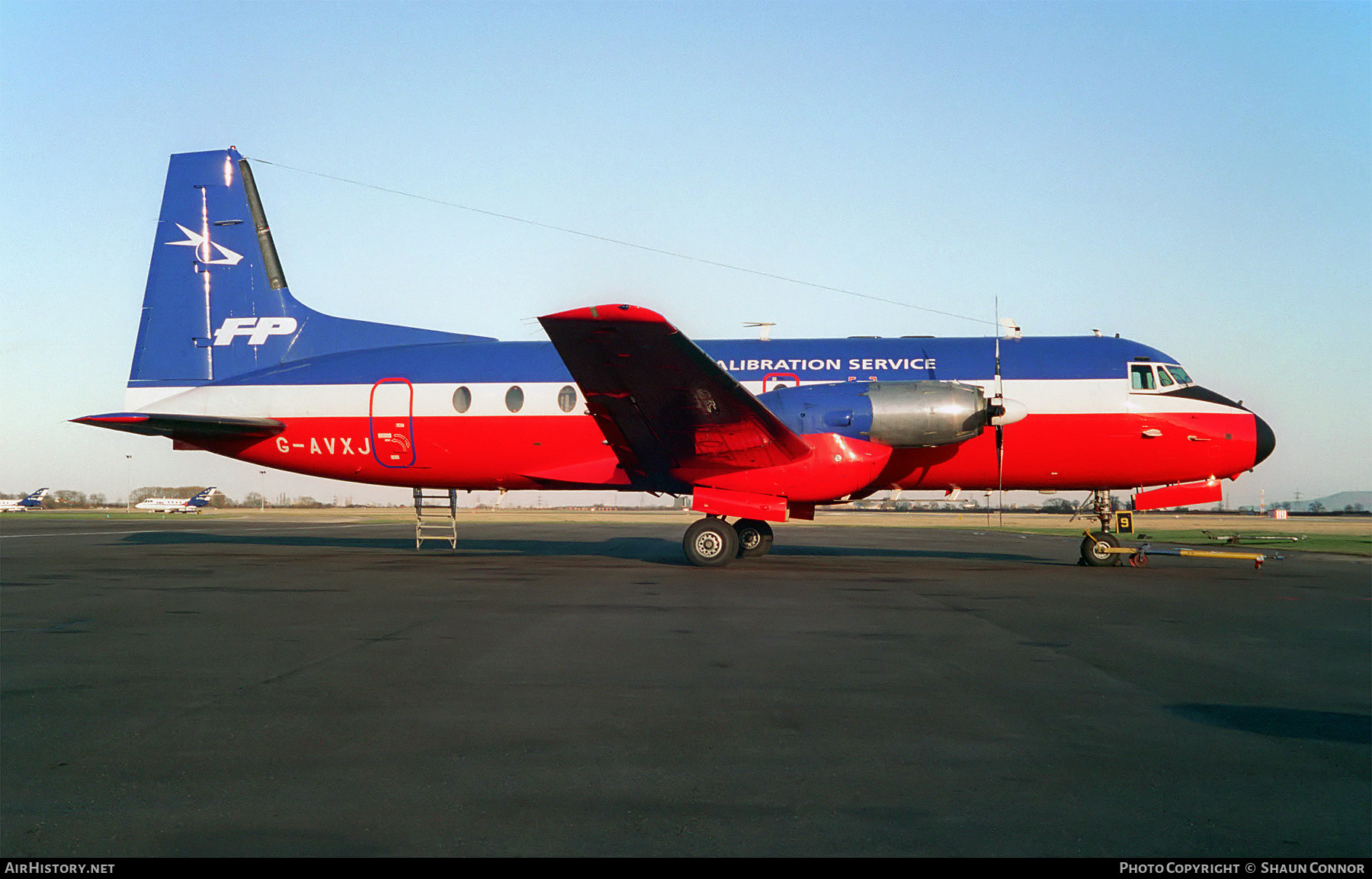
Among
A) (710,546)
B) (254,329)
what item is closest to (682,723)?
(710,546)

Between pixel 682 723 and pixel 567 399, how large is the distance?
1307cm

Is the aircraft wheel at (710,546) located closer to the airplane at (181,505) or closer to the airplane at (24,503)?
the airplane at (181,505)

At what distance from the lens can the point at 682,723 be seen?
5270mm

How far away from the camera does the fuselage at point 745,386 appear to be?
16906 millimetres

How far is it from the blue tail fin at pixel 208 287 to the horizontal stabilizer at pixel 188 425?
4.41 feet

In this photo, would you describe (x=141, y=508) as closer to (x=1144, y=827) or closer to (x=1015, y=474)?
(x=1015, y=474)

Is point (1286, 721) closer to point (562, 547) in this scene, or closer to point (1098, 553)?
point (1098, 553)

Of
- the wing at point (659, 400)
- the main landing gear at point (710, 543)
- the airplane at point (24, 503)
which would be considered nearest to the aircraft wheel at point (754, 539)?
the main landing gear at point (710, 543)

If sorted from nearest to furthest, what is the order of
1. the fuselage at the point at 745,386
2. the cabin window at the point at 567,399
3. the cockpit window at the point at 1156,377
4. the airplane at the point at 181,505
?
the fuselage at the point at 745,386, the cockpit window at the point at 1156,377, the cabin window at the point at 567,399, the airplane at the point at 181,505

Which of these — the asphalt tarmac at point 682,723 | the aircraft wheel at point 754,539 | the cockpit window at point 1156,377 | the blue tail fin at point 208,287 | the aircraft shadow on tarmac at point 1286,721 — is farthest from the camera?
the blue tail fin at point 208,287

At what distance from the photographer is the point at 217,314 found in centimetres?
1930

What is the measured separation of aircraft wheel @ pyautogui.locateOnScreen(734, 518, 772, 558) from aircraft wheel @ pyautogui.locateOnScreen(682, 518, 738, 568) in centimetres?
230
